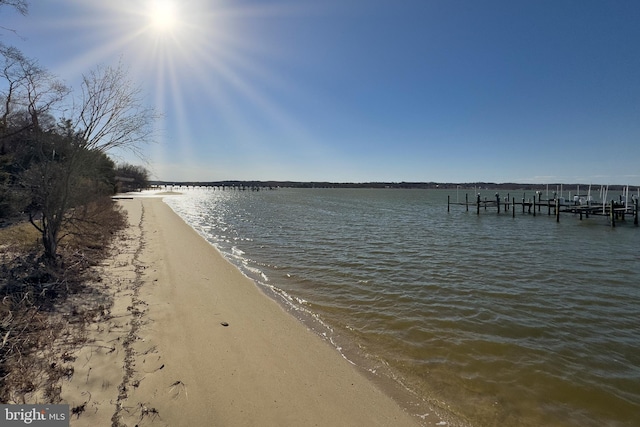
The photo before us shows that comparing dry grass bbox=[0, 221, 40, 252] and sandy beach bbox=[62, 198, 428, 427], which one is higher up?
dry grass bbox=[0, 221, 40, 252]

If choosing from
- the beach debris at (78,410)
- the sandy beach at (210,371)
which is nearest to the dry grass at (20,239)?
the sandy beach at (210,371)

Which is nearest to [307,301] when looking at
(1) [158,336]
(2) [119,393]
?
(1) [158,336]

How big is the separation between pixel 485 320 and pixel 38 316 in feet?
30.0

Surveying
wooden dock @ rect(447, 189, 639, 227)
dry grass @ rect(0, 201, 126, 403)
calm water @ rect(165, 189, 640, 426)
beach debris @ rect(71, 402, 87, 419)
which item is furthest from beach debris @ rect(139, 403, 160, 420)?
wooden dock @ rect(447, 189, 639, 227)

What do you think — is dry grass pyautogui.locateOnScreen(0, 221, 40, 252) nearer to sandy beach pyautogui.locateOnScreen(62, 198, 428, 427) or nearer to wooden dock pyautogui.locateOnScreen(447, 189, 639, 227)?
sandy beach pyautogui.locateOnScreen(62, 198, 428, 427)

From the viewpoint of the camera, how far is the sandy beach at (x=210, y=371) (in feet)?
12.1

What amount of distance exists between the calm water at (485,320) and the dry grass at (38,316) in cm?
445

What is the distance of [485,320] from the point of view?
7.31m

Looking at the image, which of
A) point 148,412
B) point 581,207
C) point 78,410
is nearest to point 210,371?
point 148,412

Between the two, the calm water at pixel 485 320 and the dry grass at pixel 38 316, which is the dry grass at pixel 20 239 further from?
the calm water at pixel 485 320

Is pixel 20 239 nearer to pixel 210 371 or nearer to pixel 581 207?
pixel 210 371

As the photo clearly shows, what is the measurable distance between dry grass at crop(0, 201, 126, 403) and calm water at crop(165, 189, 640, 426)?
175 inches

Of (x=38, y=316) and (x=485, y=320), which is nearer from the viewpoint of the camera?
(x=38, y=316)

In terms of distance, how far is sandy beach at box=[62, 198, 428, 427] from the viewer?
12.1 feet
